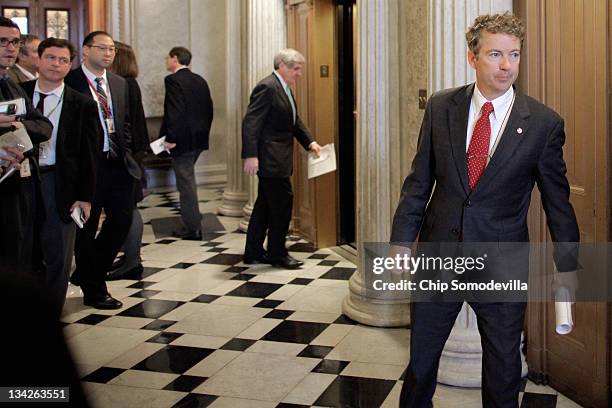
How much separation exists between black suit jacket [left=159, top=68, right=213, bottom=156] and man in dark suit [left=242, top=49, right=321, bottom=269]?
146 cm

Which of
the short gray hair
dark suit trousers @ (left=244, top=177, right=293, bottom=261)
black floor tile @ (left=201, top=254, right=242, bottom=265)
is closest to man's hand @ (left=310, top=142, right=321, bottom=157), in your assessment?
dark suit trousers @ (left=244, top=177, right=293, bottom=261)

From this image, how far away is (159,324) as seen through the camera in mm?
5520

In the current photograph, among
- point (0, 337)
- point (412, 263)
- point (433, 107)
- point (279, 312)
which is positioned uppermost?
point (433, 107)

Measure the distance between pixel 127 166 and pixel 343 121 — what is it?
2.51 m

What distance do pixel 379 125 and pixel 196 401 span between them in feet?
7.03

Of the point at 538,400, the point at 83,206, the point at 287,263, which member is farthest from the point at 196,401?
the point at 287,263

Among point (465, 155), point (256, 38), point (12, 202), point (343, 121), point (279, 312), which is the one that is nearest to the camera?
point (465, 155)

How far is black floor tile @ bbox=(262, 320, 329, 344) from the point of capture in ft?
16.9

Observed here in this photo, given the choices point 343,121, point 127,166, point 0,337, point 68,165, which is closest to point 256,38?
point 343,121

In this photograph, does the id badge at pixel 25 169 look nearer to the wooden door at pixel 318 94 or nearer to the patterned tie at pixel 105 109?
the patterned tie at pixel 105 109

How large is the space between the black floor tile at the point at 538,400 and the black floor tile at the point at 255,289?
2.59 metres

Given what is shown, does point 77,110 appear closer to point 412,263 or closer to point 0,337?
point 412,263

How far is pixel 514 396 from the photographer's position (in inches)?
117

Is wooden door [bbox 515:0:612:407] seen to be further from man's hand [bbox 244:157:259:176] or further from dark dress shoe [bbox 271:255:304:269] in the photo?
dark dress shoe [bbox 271:255:304:269]
